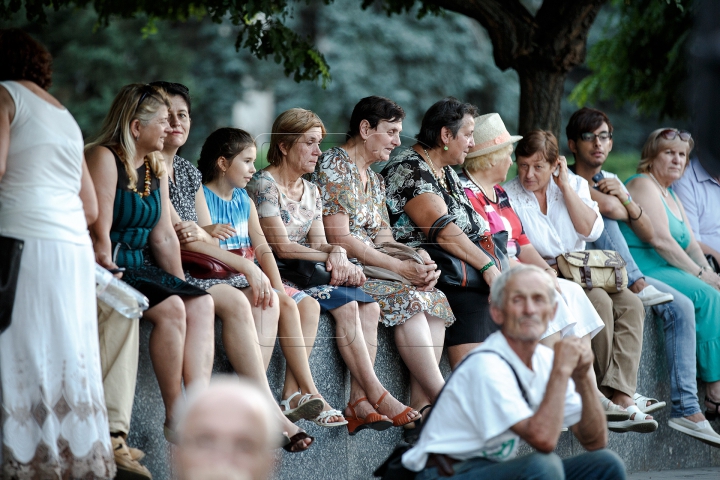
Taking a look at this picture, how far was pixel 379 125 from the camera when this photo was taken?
6609 millimetres

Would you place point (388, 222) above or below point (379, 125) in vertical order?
below

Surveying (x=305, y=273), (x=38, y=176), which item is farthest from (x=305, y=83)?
(x=38, y=176)

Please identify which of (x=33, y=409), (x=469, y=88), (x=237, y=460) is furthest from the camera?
(x=469, y=88)

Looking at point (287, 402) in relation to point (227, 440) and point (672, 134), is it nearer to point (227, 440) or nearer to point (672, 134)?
point (227, 440)

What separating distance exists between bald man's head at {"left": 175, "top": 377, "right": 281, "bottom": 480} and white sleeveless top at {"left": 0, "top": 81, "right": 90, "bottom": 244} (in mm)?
2220

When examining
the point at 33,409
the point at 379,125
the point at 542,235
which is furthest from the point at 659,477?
the point at 33,409

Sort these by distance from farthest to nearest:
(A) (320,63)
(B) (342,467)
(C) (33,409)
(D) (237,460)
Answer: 1. (A) (320,63)
2. (B) (342,467)
3. (C) (33,409)
4. (D) (237,460)

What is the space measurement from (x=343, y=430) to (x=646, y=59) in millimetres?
5939

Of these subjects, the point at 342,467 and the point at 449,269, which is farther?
the point at 449,269

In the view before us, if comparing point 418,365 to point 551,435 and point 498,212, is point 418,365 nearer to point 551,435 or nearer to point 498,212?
point 498,212

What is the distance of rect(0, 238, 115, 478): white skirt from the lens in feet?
13.9

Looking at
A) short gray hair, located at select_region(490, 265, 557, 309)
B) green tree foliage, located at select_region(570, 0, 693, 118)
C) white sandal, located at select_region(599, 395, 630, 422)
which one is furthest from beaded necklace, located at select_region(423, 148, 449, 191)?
green tree foliage, located at select_region(570, 0, 693, 118)

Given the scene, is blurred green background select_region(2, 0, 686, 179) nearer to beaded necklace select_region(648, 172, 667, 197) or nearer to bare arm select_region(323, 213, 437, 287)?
beaded necklace select_region(648, 172, 667, 197)

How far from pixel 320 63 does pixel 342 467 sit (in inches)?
145
